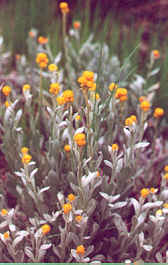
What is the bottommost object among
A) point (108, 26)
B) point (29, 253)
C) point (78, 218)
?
point (29, 253)

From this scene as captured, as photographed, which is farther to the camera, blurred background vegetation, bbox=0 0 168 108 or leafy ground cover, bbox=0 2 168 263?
blurred background vegetation, bbox=0 0 168 108

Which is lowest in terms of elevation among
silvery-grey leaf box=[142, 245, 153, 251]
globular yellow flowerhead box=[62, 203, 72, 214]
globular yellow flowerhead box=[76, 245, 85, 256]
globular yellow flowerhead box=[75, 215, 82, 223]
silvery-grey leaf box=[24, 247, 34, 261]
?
silvery-grey leaf box=[24, 247, 34, 261]

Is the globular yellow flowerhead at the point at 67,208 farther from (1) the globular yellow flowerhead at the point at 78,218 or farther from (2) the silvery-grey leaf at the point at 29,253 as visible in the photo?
(2) the silvery-grey leaf at the point at 29,253

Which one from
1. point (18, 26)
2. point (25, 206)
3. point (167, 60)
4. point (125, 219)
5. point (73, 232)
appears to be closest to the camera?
point (73, 232)

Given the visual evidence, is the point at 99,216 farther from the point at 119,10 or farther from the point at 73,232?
the point at 119,10

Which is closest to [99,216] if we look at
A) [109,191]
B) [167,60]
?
[109,191]

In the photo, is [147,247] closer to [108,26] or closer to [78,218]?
[78,218]

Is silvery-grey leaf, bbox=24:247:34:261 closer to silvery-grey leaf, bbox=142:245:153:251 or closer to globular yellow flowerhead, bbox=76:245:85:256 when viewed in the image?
globular yellow flowerhead, bbox=76:245:85:256

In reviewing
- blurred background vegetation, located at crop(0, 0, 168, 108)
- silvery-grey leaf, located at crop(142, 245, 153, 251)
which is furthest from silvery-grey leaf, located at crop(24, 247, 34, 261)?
blurred background vegetation, located at crop(0, 0, 168, 108)

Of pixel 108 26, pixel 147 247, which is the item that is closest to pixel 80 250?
pixel 147 247
